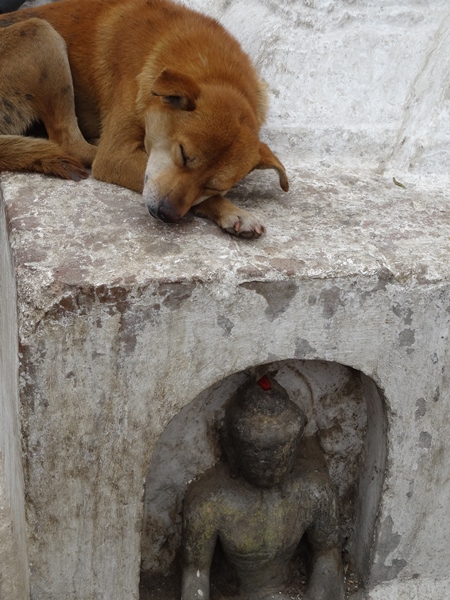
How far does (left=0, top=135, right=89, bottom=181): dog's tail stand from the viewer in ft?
10.6

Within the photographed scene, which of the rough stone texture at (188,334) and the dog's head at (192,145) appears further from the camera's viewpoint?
the dog's head at (192,145)

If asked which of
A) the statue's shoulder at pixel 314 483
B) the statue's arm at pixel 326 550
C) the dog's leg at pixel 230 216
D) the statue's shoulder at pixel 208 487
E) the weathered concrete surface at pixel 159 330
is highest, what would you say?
the dog's leg at pixel 230 216

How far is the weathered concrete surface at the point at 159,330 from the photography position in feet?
8.34

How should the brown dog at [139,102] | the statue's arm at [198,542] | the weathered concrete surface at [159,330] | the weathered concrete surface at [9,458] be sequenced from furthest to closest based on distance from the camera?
the statue's arm at [198,542]
the brown dog at [139,102]
the weathered concrete surface at [9,458]
the weathered concrete surface at [159,330]

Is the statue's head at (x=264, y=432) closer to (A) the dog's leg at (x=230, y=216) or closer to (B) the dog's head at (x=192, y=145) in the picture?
(A) the dog's leg at (x=230, y=216)

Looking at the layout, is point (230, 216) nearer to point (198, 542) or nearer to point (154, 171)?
point (154, 171)

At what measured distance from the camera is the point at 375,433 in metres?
3.24

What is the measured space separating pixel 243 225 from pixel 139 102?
764 mm

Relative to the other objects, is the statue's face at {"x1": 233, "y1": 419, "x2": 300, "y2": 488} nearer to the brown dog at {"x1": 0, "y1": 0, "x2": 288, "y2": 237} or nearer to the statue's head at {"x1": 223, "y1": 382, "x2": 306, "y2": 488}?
the statue's head at {"x1": 223, "y1": 382, "x2": 306, "y2": 488}

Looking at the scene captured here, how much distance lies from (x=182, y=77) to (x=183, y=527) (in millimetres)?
1797

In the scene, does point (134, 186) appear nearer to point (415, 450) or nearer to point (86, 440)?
point (86, 440)

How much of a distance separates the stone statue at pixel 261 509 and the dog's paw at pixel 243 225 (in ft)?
2.21

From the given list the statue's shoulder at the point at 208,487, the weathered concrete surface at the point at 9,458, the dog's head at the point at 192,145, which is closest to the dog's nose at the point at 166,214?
the dog's head at the point at 192,145

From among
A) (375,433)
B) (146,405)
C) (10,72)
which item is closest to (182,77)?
(10,72)
